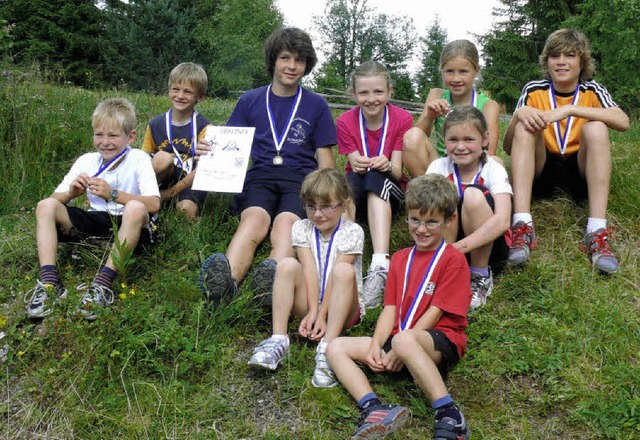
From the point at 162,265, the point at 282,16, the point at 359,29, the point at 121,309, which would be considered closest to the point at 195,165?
the point at 162,265

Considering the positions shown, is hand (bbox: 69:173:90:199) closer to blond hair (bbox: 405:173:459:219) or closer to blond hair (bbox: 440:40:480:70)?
blond hair (bbox: 405:173:459:219)

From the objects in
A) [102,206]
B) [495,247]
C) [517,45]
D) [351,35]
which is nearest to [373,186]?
[495,247]

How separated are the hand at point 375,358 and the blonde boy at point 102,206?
158 cm

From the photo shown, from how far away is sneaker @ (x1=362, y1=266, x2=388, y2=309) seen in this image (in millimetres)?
3877

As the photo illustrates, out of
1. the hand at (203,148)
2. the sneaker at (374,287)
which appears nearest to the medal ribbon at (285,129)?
the hand at (203,148)

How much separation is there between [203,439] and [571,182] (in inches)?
137

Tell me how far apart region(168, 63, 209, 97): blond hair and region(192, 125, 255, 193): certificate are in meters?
0.53

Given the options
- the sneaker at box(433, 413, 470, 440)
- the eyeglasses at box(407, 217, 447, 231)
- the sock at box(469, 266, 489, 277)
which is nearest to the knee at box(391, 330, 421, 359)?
the sneaker at box(433, 413, 470, 440)

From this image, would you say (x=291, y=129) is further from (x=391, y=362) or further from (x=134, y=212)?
(x=391, y=362)

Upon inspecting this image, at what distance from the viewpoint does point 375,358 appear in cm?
309

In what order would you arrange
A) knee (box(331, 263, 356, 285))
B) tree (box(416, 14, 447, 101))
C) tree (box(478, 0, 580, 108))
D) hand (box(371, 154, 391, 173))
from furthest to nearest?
tree (box(416, 14, 447, 101)), tree (box(478, 0, 580, 108)), hand (box(371, 154, 391, 173)), knee (box(331, 263, 356, 285))

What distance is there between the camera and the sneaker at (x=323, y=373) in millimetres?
3144

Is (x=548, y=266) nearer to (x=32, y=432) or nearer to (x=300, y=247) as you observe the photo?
(x=300, y=247)

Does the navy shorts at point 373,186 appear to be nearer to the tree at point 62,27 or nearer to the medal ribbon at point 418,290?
the medal ribbon at point 418,290
